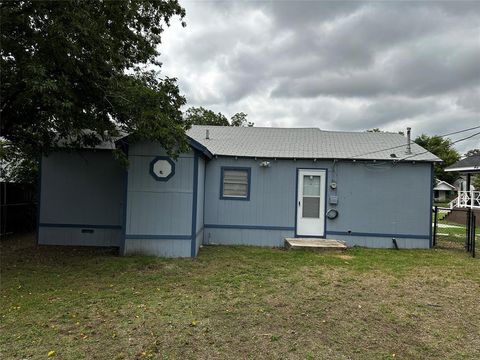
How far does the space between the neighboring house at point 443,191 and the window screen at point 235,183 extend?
4867 cm

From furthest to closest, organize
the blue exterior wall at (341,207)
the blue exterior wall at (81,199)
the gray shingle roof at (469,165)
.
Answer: the gray shingle roof at (469,165)
the blue exterior wall at (341,207)
the blue exterior wall at (81,199)

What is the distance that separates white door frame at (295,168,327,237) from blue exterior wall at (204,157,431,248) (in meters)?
0.14

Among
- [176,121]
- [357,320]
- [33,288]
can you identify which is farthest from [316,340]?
[176,121]

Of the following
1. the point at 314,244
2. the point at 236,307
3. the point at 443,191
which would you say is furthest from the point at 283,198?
the point at 443,191

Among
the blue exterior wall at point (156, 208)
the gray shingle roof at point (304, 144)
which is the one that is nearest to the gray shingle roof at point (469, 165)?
the gray shingle roof at point (304, 144)

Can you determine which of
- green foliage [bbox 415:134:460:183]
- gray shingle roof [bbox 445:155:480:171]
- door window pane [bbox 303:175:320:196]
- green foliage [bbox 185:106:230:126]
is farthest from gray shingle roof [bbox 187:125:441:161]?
green foliage [bbox 415:134:460:183]

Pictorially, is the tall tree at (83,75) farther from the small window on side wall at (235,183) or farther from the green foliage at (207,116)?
the green foliage at (207,116)

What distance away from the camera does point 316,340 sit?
3.58 m

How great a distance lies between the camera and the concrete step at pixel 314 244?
8414 millimetres

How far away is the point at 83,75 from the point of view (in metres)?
5.76

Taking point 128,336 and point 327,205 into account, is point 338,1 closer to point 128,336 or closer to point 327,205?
point 327,205

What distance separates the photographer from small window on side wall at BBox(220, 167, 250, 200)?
942cm

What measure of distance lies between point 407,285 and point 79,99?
21.3 ft

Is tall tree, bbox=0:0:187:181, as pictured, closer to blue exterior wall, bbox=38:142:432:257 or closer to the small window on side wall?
blue exterior wall, bbox=38:142:432:257
